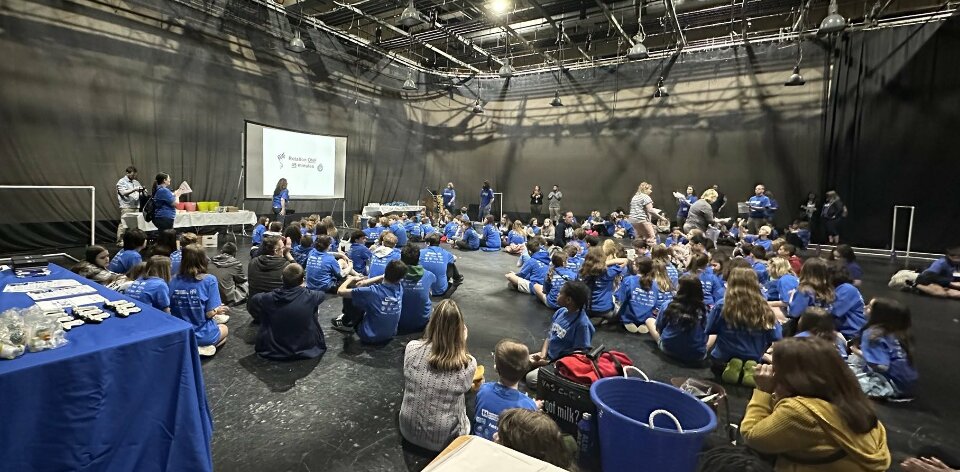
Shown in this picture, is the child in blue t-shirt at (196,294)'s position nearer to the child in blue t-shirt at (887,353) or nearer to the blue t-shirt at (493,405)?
the blue t-shirt at (493,405)

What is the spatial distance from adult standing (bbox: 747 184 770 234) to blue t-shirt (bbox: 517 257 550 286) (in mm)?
7192

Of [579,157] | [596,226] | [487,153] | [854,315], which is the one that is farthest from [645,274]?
[487,153]

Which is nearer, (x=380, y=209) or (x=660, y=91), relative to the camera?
(x=660, y=91)

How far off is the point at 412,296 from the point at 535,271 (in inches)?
87.8

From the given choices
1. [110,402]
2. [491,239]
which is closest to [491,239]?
[491,239]

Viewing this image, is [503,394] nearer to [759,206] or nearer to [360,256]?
[360,256]

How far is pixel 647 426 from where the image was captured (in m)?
1.65

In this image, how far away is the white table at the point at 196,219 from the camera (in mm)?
7551

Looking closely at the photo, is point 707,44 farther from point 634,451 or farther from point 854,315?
point 634,451

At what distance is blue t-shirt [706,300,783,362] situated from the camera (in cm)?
316

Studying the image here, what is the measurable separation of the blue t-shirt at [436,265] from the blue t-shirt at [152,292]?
9.48 ft

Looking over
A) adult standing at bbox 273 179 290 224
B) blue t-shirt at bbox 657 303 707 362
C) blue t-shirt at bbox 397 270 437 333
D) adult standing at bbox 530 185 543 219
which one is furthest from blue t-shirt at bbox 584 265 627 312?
adult standing at bbox 530 185 543 219

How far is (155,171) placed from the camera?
29.7ft

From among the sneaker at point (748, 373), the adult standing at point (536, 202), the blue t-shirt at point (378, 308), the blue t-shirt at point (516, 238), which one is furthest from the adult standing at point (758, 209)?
the blue t-shirt at point (378, 308)
